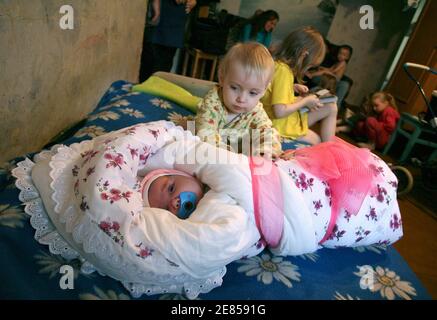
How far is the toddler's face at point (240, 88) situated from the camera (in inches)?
42.8

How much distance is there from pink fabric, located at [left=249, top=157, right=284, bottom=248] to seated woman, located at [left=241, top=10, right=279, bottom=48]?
3307mm

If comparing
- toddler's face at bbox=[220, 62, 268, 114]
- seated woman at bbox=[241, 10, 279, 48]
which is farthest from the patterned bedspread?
seated woman at bbox=[241, 10, 279, 48]

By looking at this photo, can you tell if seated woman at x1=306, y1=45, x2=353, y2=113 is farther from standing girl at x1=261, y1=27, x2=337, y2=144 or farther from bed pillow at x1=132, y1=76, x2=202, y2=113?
bed pillow at x1=132, y1=76, x2=202, y2=113

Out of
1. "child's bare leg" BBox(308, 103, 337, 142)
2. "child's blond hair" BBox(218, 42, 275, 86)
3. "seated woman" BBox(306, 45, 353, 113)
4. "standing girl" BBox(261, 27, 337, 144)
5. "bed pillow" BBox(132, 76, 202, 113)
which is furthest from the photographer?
"seated woman" BBox(306, 45, 353, 113)

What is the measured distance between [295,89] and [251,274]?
1.19 m

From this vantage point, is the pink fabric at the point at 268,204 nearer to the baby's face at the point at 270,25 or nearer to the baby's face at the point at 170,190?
the baby's face at the point at 170,190

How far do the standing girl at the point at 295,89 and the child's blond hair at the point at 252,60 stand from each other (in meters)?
0.33

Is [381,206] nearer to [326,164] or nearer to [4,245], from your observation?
[326,164]

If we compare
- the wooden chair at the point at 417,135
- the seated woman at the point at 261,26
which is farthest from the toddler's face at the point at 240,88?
the seated woman at the point at 261,26

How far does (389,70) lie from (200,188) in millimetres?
4080

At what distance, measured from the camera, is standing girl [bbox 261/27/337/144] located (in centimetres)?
145

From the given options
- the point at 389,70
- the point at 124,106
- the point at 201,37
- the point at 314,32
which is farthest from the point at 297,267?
the point at 389,70

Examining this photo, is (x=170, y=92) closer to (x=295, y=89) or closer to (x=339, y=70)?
(x=295, y=89)

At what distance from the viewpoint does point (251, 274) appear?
745 mm
